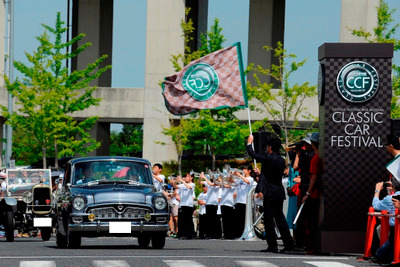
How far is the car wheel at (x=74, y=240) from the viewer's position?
63.2 ft

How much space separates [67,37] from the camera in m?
72.7

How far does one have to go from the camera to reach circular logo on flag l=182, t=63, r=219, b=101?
21672 millimetres

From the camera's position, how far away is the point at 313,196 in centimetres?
1712

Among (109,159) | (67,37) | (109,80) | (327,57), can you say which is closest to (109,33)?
(109,80)

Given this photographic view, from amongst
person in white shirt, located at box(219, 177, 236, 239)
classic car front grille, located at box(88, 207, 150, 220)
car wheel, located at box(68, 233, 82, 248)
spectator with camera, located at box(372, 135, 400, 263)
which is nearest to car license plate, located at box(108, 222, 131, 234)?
classic car front grille, located at box(88, 207, 150, 220)

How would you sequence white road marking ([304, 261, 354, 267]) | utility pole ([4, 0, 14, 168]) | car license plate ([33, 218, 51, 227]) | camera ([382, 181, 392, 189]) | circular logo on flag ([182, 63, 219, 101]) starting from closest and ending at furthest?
white road marking ([304, 261, 354, 267]) < camera ([382, 181, 392, 189]) < circular logo on flag ([182, 63, 219, 101]) < car license plate ([33, 218, 51, 227]) < utility pole ([4, 0, 14, 168])

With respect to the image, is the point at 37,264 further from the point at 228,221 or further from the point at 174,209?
the point at 174,209

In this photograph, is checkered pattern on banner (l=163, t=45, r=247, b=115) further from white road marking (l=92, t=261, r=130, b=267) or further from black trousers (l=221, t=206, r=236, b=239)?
white road marking (l=92, t=261, r=130, b=267)

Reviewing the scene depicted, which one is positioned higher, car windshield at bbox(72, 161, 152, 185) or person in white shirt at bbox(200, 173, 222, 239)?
car windshield at bbox(72, 161, 152, 185)

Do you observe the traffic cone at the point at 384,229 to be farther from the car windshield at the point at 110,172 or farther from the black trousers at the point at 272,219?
the car windshield at the point at 110,172

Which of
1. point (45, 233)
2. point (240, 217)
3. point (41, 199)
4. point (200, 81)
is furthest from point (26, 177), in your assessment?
point (200, 81)

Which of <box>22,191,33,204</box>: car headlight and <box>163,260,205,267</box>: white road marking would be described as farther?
<box>22,191,33,204</box>: car headlight

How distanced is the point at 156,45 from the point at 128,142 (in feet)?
192

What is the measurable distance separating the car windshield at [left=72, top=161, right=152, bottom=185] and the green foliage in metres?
78.9
